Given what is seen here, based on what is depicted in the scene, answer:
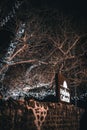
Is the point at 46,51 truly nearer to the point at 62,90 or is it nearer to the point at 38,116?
the point at 62,90

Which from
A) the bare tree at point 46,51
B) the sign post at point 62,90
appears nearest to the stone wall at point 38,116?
the sign post at point 62,90

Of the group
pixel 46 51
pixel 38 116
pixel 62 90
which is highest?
pixel 46 51

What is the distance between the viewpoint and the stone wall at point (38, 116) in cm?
852

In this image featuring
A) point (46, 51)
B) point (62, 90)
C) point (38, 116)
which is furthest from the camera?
point (46, 51)

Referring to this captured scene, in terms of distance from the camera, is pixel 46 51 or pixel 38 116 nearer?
pixel 38 116

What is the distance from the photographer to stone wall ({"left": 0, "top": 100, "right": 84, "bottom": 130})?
8.52 m

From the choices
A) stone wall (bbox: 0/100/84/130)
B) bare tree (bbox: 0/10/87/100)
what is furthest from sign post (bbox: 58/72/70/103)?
bare tree (bbox: 0/10/87/100)

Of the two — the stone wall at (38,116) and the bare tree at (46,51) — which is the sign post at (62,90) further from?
the bare tree at (46,51)

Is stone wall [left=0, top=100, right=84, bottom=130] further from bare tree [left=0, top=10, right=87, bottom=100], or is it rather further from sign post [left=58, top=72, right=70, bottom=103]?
bare tree [left=0, top=10, right=87, bottom=100]

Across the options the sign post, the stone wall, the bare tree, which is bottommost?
the stone wall

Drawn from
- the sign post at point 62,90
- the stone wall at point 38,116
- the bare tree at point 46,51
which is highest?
the bare tree at point 46,51

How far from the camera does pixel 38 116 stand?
10.3 metres

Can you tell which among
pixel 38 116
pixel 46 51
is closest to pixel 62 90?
pixel 38 116

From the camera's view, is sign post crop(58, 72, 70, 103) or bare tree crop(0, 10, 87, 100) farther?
bare tree crop(0, 10, 87, 100)
